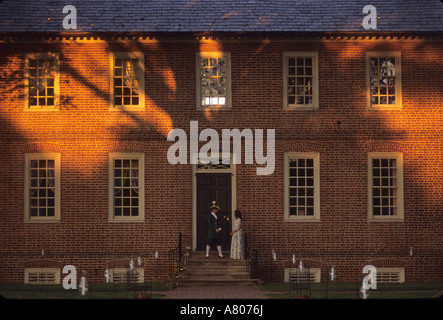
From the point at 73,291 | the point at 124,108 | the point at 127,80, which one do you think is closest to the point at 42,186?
the point at 124,108

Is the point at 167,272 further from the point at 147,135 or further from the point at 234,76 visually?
the point at 234,76

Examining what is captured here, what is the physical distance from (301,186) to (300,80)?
3408 millimetres

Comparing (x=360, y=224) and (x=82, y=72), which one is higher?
(x=82, y=72)

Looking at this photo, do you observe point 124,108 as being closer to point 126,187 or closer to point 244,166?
point 126,187

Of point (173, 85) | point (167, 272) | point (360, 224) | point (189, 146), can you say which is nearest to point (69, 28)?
point (173, 85)

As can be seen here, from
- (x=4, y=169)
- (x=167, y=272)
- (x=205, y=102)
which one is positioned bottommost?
(x=167, y=272)

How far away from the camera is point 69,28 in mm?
26062

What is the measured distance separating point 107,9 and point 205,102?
4.46 m

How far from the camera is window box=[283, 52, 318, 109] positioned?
1035 inches

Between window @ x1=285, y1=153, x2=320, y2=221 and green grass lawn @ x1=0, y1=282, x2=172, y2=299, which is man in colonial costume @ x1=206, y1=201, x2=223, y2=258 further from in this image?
window @ x1=285, y1=153, x2=320, y2=221

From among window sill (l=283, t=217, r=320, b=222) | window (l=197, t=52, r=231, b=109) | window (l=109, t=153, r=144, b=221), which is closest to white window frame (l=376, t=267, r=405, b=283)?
window sill (l=283, t=217, r=320, b=222)

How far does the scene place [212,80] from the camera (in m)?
26.3

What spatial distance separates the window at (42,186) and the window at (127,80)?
8.90 ft

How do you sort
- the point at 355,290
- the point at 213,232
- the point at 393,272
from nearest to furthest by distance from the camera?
the point at 355,290 < the point at 213,232 < the point at 393,272
